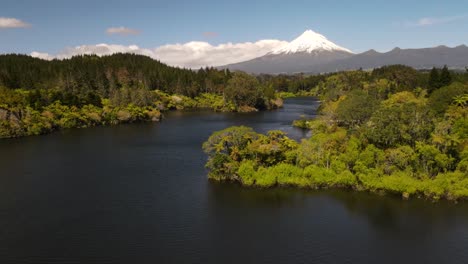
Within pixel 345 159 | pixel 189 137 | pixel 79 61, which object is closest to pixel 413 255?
pixel 345 159

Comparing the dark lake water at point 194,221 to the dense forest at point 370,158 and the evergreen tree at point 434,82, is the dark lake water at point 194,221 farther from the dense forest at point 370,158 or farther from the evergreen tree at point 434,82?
the evergreen tree at point 434,82

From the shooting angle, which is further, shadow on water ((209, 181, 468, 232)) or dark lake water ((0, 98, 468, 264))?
shadow on water ((209, 181, 468, 232))

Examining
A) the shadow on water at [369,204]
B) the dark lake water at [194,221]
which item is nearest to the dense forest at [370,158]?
the shadow on water at [369,204]

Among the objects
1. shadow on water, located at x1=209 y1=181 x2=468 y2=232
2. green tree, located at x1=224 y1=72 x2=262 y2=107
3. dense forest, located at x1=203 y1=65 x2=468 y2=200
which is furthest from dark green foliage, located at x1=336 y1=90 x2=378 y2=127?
green tree, located at x1=224 y1=72 x2=262 y2=107

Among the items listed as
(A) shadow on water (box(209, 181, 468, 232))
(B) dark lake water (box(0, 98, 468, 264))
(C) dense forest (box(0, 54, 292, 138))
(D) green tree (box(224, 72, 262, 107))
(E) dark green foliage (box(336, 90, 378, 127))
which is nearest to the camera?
(B) dark lake water (box(0, 98, 468, 264))

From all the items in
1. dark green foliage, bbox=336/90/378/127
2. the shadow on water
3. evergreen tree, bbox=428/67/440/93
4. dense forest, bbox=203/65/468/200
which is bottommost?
the shadow on water

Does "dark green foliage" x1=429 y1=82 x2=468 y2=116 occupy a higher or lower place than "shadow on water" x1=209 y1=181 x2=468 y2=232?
higher

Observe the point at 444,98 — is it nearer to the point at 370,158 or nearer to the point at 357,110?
the point at 357,110

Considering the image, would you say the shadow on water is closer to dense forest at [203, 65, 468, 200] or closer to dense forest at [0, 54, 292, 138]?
dense forest at [203, 65, 468, 200]
